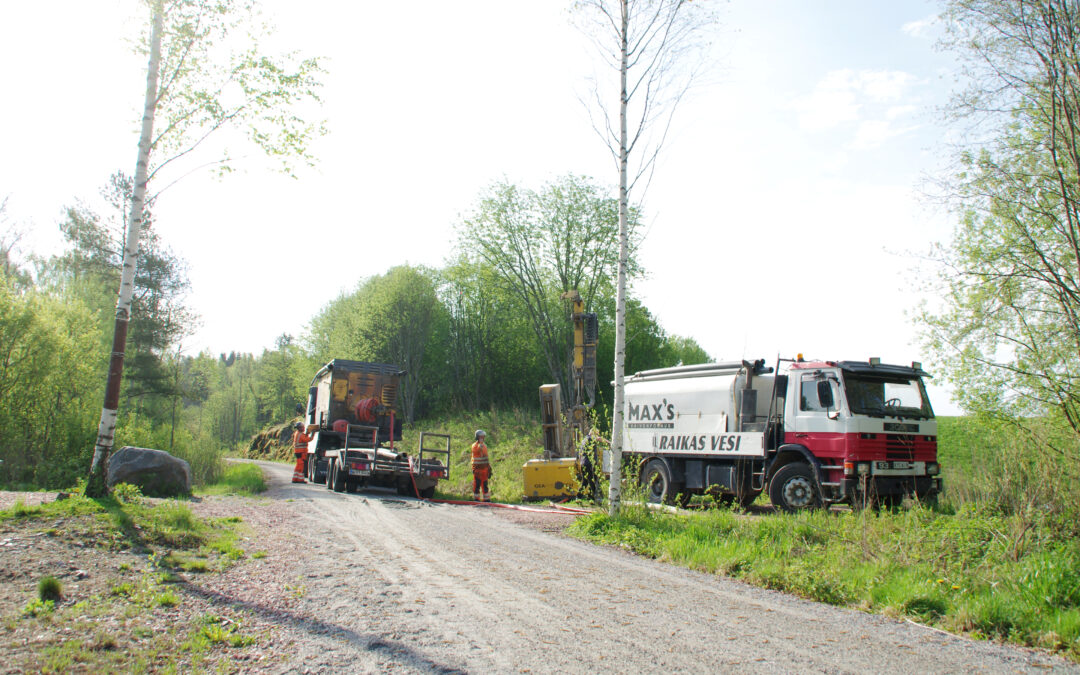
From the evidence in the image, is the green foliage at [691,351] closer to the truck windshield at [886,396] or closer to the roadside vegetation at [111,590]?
the truck windshield at [886,396]

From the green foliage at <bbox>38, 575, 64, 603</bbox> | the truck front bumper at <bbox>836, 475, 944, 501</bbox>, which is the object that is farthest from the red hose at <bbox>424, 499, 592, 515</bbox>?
the green foliage at <bbox>38, 575, 64, 603</bbox>

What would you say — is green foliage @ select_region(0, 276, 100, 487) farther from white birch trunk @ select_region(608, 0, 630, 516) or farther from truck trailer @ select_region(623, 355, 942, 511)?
truck trailer @ select_region(623, 355, 942, 511)

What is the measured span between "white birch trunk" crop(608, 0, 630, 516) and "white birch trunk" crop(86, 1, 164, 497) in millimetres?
7405

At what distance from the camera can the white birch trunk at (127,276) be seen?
9680 mm

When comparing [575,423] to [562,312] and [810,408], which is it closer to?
[810,408]

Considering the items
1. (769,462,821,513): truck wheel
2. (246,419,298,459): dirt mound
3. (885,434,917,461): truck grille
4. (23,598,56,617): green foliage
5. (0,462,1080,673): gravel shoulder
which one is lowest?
(246,419,298,459): dirt mound

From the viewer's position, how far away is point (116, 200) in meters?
30.5

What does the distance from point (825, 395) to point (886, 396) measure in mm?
1212

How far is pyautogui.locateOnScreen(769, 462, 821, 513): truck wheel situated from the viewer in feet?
40.4

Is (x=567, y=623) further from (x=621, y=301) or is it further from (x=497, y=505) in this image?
(x=497, y=505)

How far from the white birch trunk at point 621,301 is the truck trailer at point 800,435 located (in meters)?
1.21

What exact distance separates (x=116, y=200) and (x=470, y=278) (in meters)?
16.6

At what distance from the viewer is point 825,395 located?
12.6 m

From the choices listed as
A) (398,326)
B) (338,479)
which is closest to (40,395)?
(338,479)
